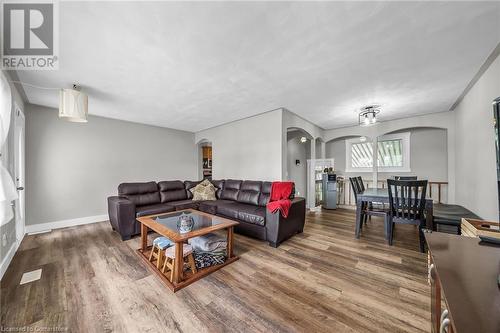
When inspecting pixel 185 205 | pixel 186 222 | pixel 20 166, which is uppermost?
pixel 20 166

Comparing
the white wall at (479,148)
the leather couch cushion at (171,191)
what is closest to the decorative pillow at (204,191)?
the leather couch cushion at (171,191)

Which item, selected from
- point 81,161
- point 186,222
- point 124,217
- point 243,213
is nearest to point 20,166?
point 81,161

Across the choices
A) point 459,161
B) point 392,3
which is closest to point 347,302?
point 392,3

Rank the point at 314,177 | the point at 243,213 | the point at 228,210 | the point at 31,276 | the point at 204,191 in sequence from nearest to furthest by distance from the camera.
→ the point at 31,276, the point at 243,213, the point at 228,210, the point at 204,191, the point at 314,177

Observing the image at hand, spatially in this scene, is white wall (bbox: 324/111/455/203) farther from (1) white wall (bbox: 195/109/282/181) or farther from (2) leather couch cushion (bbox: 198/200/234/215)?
(2) leather couch cushion (bbox: 198/200/234/215)

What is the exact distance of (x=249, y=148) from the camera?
462cm

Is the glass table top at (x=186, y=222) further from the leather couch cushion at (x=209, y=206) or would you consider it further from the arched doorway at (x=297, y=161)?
the arched doorway at (x=297, y=161)

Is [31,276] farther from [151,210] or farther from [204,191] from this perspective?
[204,191]

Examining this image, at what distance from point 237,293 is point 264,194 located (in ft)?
7.02

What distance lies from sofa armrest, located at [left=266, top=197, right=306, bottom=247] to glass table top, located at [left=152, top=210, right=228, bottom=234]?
747 millimetres

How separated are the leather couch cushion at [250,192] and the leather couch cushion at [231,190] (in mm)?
128

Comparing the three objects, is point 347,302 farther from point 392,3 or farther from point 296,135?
point 296,135

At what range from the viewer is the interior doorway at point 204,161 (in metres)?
6.50

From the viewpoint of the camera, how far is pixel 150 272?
2.13 m
